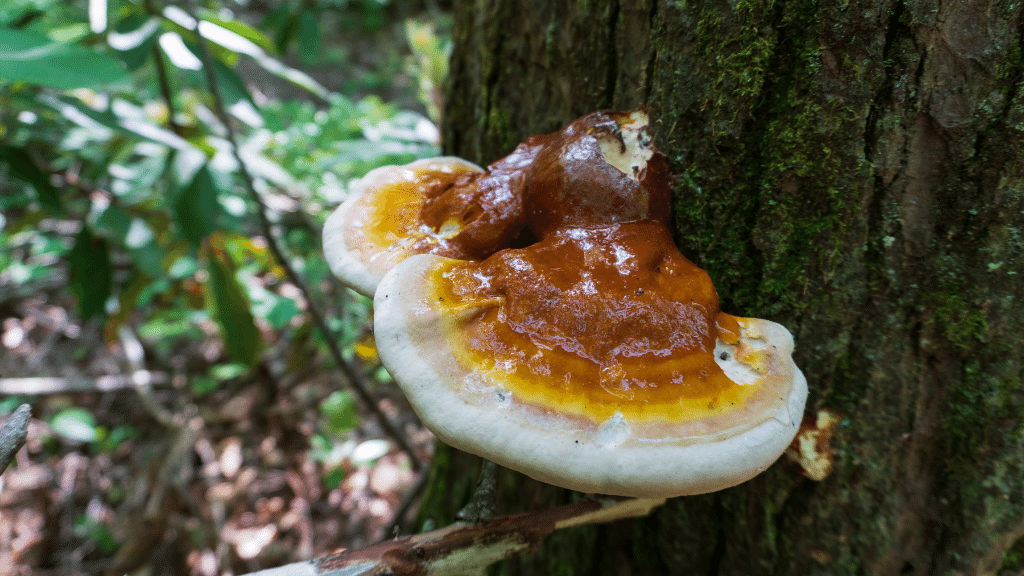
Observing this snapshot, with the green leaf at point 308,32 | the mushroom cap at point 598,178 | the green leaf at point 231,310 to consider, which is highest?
the green leaf at point 308,32

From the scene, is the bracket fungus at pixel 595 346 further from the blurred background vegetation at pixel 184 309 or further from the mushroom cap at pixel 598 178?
the blurred background vegetation at pixel 184 309

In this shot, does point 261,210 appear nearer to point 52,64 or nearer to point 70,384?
point 52,64

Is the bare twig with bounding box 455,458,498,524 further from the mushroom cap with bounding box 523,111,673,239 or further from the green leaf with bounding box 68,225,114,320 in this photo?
the green leaf with bounding box 68,225,114,320

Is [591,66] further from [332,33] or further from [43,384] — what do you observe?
[332,33]

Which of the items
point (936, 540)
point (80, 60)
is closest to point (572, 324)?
point (936, 540)

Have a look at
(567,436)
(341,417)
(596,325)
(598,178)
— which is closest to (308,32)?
(341,417)

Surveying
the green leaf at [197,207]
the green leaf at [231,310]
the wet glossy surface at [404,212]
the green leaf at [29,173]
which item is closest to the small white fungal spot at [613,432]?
the wet glossy surface at [404,212]
